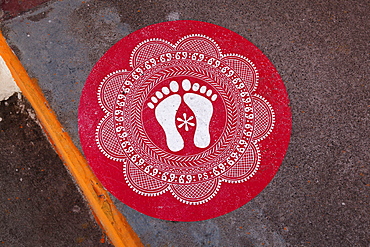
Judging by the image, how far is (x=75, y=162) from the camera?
2.12 metres

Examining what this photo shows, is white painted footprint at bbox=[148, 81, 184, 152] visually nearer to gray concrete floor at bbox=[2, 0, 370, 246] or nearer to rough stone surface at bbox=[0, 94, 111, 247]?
gray concrete floor at bbox=[2, 0, 370, 246]

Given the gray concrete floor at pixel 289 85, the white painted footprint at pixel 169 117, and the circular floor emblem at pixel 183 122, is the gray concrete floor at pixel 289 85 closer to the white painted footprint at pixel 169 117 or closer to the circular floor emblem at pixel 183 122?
the circular floor emblem at pixel 183 122

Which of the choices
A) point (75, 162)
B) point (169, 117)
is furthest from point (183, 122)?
point (75, 162)

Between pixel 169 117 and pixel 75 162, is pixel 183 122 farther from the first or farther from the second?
pixel 75 162

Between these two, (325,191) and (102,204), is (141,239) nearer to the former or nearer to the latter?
(102,204)

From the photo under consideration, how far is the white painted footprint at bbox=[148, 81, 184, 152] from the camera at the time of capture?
85.2 inches

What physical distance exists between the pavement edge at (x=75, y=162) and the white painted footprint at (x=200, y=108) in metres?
0.87

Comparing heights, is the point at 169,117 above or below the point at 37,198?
above

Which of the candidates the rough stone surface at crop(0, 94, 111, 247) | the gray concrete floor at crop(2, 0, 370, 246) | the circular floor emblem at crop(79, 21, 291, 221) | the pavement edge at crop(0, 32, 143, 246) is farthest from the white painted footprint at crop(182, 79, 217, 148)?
the rough stone surface at crop(0, 94, 111, 247)

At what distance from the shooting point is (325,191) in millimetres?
2189

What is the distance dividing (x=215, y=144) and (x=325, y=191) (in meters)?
1.00

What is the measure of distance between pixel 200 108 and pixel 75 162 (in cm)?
111

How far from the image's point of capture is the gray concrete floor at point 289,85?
2148 mm

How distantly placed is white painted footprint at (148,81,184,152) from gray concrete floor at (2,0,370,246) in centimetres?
62
